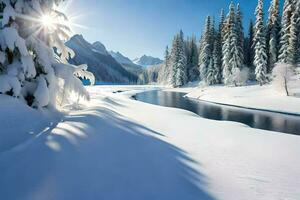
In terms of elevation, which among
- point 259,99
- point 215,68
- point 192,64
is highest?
point 192,64

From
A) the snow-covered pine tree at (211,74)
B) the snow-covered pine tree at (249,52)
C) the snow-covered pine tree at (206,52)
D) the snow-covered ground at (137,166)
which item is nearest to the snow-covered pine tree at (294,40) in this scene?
the snow-covered pine tree at (249,52)

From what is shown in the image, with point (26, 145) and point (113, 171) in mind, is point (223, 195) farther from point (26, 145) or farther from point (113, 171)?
point (26, 145)

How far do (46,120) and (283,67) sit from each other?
3508cm

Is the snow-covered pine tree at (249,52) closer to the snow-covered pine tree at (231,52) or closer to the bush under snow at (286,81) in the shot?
the snow-covered pine tree at (231,52)

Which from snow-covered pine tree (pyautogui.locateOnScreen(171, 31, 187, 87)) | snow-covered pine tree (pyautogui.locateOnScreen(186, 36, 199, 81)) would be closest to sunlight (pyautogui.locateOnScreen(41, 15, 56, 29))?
snow-covered pine tree (pyautogui.locateOnScreen(171, 31, 187, 87))

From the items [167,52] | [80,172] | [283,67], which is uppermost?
[167,52]

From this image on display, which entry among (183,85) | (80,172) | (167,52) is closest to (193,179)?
(80,172)

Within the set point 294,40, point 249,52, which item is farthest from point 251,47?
point 294,40

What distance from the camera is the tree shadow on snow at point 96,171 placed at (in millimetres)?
4672

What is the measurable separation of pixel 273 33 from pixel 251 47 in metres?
4.89

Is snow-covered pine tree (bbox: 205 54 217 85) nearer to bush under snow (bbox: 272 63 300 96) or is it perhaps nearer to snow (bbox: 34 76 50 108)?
bush under snow (bbox: 272 63 300 96)

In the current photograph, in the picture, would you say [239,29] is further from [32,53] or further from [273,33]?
[32,53]

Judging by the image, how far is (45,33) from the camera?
1112cm

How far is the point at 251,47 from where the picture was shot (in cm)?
5425
